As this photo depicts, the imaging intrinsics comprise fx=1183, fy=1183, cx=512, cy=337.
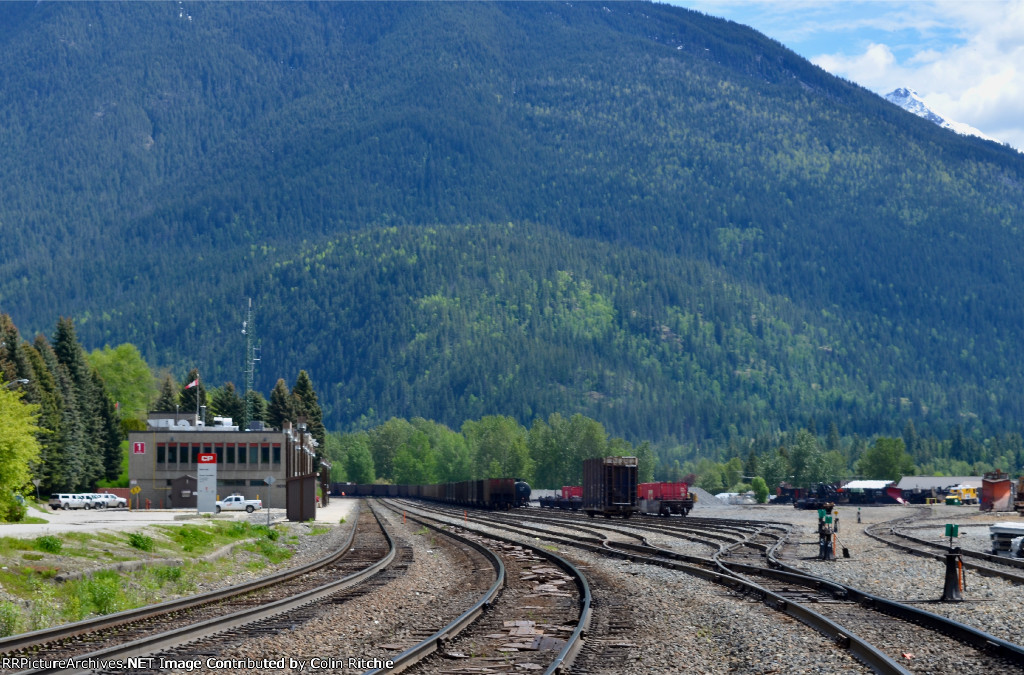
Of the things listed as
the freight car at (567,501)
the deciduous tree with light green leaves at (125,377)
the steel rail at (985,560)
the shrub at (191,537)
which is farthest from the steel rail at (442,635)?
the deciduous tree with light green leaves at (125,377)

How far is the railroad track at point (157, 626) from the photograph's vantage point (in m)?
18.4

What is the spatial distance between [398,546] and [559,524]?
25790 mm

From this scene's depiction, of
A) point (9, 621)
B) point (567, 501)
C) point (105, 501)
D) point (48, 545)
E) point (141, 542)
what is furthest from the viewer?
point (567, 501)

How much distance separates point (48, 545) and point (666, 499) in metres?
72.2

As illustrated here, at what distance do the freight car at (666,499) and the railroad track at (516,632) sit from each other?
67506mm

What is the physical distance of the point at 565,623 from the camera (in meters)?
23.3

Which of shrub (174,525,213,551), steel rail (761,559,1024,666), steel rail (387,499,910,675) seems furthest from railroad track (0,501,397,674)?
steel rail (761,559,1024,666)

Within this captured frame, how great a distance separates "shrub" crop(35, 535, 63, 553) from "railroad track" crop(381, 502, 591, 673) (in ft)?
42.9

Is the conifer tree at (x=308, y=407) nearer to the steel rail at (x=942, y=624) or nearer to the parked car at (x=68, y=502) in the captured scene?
the parked car at (x=68, y=502)

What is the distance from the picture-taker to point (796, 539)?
192ft

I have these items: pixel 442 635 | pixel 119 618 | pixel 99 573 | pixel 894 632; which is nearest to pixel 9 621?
pixel 119 618

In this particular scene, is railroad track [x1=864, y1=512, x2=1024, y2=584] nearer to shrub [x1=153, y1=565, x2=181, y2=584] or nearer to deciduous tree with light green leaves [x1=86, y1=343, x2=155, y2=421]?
shrub [x1=153, y1=565, x2=181, y2=584]

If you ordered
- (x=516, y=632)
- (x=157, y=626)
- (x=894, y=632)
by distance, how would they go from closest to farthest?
(x=516, y=632), (x=894, y=632), (x=157, y=626)

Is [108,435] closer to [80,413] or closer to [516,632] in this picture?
[80,413]
